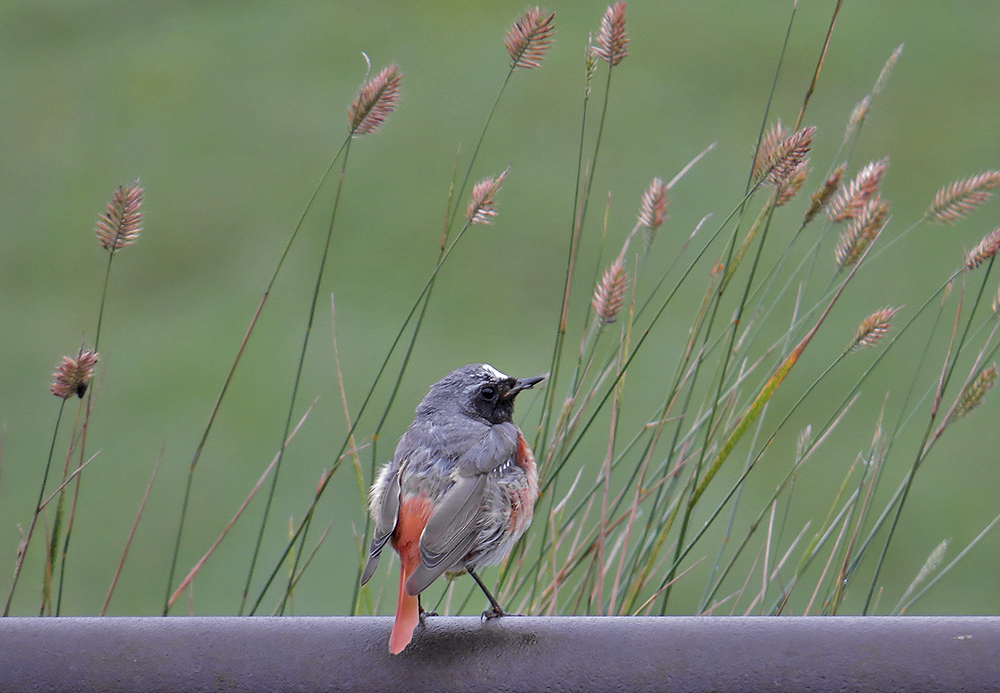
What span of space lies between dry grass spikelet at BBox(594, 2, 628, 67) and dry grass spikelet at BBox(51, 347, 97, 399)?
75cm

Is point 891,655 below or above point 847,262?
below

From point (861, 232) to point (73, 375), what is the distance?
1.05 meters

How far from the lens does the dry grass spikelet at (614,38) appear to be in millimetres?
1450

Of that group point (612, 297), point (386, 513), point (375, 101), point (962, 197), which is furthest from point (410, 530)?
point (962, 197)

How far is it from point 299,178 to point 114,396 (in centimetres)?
150

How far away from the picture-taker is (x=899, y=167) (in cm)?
596

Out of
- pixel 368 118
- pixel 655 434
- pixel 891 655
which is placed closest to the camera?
pixel 891 655

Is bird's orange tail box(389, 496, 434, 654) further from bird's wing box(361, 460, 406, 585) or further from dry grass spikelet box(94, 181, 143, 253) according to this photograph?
dry grass spikelet box(94, 181, 143, 253)

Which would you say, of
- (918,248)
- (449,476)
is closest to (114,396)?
(918,248)

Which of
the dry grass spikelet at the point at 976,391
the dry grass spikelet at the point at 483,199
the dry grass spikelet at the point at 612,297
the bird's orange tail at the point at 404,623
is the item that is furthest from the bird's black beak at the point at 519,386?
the dry grass spikelet at the point at 976,391

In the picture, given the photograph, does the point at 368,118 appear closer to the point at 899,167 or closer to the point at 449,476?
the point at 449,476

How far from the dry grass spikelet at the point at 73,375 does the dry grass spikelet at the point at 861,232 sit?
101 cm

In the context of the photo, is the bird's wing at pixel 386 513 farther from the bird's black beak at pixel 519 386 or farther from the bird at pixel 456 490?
the bird's black beak at pixel 519 386

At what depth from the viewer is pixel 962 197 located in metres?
1.56
